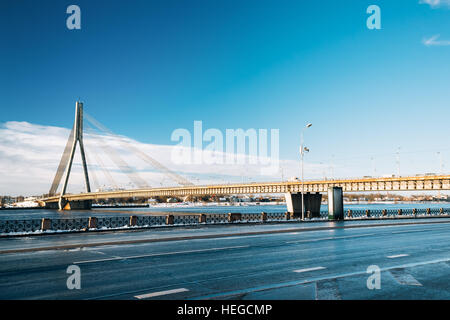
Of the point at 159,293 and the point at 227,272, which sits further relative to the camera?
the point at 227,272

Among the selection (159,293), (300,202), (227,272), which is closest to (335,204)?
(300,202)

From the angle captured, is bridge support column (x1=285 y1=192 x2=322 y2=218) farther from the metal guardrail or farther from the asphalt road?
the asphalt road

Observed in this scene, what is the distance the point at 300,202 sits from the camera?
69562 mm

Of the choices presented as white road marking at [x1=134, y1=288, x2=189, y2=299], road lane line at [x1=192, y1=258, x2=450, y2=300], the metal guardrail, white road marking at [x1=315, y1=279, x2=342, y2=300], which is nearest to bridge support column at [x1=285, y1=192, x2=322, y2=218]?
the metal guardrail

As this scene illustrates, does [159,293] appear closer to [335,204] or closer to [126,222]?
[335,204]

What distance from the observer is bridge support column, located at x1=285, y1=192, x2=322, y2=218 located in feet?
223

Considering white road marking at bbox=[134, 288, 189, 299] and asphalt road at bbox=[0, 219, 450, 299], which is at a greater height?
white road marking at bbox=[134, 288, 189, 299]

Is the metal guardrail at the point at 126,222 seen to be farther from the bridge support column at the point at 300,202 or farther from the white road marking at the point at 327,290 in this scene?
the white road marking at the point at 327,290

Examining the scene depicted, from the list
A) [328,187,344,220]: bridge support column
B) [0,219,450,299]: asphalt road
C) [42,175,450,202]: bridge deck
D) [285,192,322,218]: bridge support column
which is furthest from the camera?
[285,192,322,218]: bridge support column

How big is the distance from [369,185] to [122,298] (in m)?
67.0

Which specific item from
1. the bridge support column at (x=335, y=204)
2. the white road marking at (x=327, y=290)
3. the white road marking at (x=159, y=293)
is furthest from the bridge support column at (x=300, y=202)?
the white road marking at (x=159, y=293)

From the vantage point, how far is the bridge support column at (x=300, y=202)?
2677 inches
